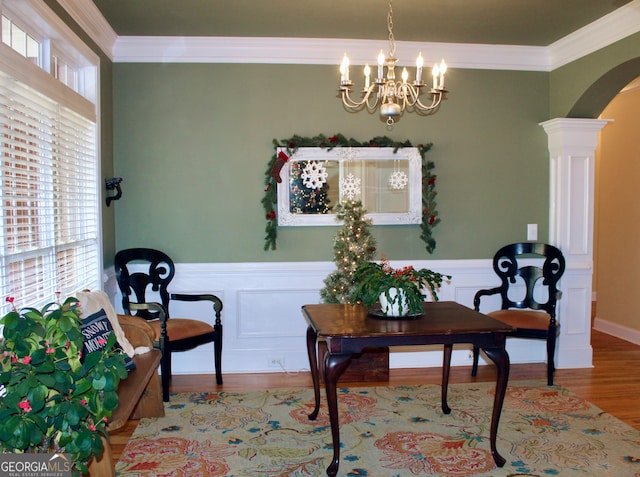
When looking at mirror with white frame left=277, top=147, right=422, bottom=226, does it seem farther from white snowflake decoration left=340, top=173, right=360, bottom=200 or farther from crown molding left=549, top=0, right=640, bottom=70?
crown molding left=549, top=0, right=640, bottom=70

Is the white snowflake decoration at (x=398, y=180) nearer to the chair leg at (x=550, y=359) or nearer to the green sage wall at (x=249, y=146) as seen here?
the green sage wall at (x=249, y=146)

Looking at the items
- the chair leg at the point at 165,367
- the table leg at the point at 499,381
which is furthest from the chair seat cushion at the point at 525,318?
the chair leg at the point at 165,367

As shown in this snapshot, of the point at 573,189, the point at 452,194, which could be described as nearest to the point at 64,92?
the point at 452,194

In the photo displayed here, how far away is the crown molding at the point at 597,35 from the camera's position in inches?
155

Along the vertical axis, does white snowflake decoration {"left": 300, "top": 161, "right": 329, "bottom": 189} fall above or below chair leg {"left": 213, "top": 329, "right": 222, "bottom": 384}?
above

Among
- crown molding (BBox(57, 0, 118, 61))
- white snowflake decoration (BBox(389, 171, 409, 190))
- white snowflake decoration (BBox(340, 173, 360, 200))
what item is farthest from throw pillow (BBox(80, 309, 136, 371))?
white snowflake decoration (BBox(389, 171, 409, 190))

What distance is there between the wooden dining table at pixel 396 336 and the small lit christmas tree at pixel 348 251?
3.57ft

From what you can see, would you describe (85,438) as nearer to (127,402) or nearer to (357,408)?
(127,402)

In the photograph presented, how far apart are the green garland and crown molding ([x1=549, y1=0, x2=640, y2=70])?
1317 millimetres

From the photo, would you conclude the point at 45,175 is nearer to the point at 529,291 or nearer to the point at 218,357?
the point at 218,357

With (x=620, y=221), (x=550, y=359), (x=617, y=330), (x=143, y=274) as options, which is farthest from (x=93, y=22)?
(x=617, y=330)

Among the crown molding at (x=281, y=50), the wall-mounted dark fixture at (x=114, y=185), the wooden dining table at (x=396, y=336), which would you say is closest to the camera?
the wooden dining table at (x=396, y=336)

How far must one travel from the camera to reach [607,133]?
254 inches

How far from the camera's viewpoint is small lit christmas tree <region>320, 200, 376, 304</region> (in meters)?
4.42
